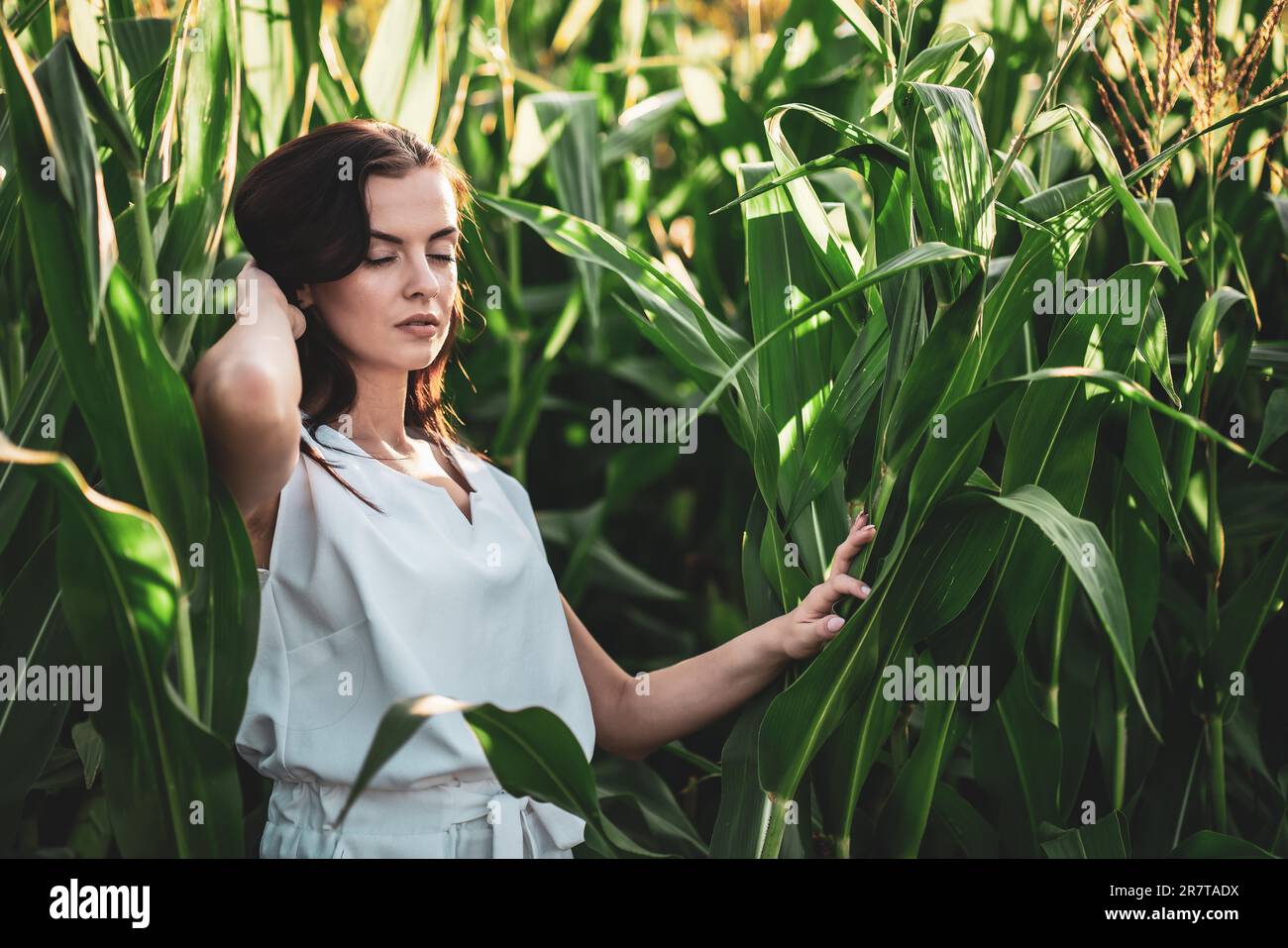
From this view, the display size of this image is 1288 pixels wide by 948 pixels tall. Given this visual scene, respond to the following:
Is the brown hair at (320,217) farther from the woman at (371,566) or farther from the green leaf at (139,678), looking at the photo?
the green leaf at (139,678)

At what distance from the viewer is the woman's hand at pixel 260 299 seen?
0.69 metres

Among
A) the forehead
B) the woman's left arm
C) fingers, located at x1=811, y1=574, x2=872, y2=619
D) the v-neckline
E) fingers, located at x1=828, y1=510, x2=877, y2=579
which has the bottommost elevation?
the woman's left arm

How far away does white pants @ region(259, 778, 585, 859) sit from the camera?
75 cm

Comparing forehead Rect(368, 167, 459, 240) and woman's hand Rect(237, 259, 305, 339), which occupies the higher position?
forehead Rect(368, 167, 459, 240)

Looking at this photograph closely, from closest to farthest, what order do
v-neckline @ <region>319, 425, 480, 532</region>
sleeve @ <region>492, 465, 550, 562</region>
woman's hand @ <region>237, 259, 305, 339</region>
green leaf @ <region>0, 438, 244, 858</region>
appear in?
green leaf @ <region>0, 438, 244, 858</region>
woman's hand @ <region>237, 259, 305, 339</region>
v-neckline @ <region>319, 425, 480, 532</region>
sleeve @ <region>492, 465, 550, 562</region>

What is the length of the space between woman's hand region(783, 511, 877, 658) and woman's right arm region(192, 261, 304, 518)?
0.37m

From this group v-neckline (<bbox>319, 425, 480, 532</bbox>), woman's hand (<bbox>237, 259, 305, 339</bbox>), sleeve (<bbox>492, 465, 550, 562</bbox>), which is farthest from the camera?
sleeve (<bbox>492, 465, 550, 562</bbox>)

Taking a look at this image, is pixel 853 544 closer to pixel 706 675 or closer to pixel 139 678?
pixel 706 675

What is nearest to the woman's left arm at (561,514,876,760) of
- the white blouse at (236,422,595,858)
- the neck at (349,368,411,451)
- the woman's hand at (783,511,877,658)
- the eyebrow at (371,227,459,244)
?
the woman's hand at (783,511,877,658)

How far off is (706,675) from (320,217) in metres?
0.45

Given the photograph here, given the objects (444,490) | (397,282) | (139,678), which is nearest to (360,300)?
(397,282)

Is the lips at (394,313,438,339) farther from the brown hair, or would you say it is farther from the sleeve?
the sleeve

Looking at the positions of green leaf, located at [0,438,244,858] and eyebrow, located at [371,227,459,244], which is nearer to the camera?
green leaf, located at [0,438,244,858]

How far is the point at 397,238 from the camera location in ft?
2.47
